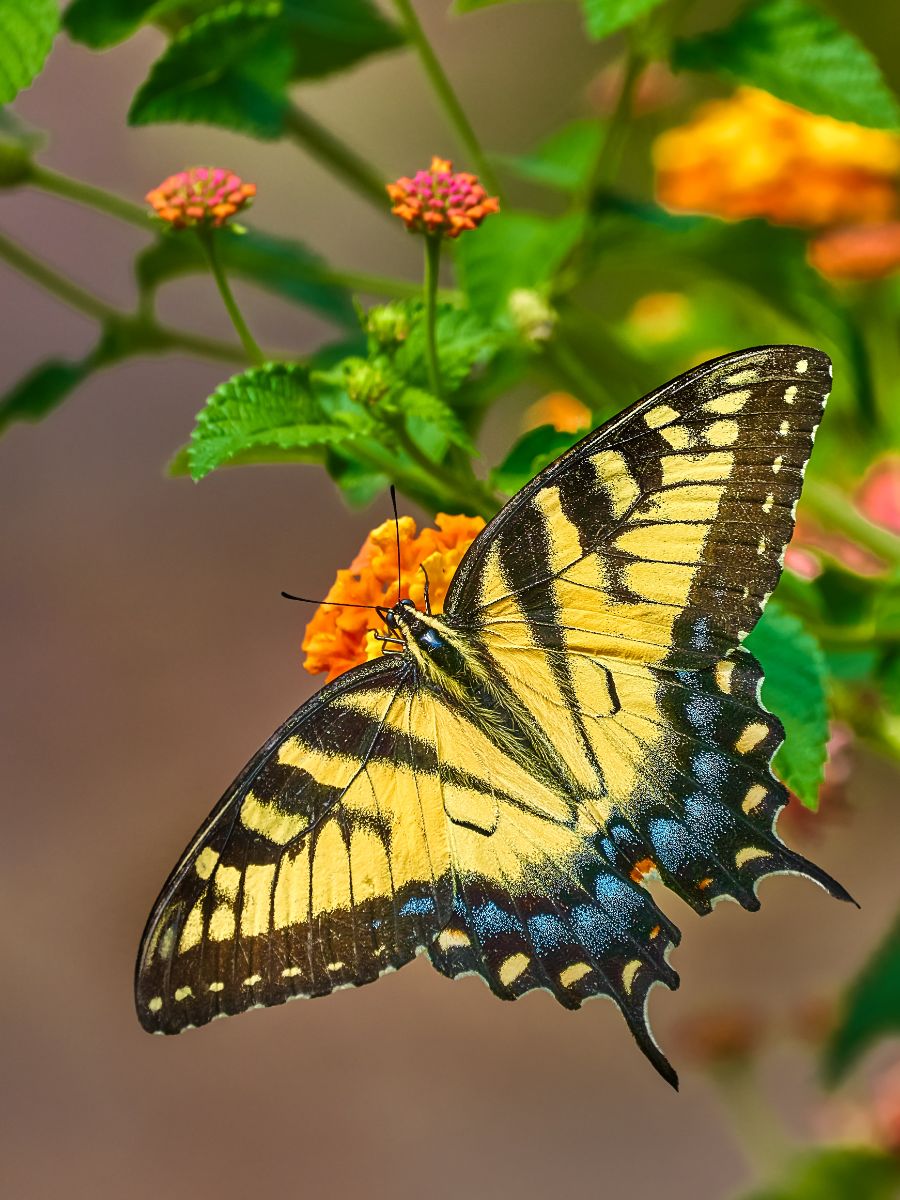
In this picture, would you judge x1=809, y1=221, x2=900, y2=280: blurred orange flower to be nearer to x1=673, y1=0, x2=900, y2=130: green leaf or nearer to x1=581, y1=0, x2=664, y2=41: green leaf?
x1=673, y1=0, x2=900, y2=130: green leaf

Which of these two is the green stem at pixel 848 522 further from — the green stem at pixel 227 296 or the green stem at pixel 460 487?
the green stem at pixel 227 296

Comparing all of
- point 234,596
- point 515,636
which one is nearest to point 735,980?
point 234,596

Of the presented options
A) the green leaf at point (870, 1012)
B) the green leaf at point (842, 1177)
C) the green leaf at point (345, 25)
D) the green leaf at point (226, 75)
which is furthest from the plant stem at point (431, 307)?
the green leaf at point (842, 1177)

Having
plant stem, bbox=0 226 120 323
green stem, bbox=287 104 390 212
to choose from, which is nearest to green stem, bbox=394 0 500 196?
green stem, bbox=287 104 390 212

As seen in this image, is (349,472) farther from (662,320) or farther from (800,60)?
(662,320)

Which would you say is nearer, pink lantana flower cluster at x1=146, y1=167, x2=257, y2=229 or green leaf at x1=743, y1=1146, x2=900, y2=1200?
pink lantana flower cluster at x1=146, y1=167, x2=257, y2=229

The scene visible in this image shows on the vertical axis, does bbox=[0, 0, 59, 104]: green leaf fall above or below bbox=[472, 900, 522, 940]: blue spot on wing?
above

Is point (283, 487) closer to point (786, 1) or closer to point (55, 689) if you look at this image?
point (55, 689)
